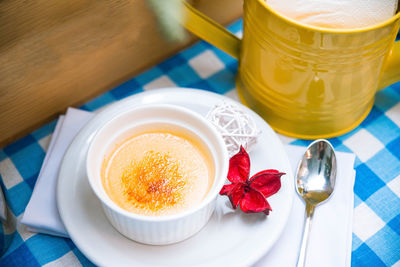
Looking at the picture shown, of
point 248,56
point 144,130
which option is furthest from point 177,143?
point 248,56

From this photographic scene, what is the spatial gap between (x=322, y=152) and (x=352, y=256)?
0.16 meters

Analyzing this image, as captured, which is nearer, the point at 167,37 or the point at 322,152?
the point at 322,152

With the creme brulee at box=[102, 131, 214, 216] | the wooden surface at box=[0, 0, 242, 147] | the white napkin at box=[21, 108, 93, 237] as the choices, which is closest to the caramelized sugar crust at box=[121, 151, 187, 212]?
the creme brulee at box=[102, 131, 214, 216]

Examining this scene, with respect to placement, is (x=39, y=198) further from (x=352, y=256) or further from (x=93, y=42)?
(x=352, y=256)

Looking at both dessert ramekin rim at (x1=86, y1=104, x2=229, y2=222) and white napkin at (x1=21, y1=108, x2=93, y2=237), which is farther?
white napkin at (x1=21, y1=108, x2=93, y2=237)

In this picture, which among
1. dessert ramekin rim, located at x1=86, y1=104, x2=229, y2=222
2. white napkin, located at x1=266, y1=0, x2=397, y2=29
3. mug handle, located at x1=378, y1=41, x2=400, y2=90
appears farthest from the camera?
mug handle, located at x1=378, y1=41, x2=400, y2=90

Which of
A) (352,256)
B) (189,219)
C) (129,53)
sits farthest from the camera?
(129,53)

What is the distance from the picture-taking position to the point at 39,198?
0.67 metres

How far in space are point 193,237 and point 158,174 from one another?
101 mm

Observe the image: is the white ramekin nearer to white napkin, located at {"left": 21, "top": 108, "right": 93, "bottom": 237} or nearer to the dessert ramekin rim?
the dessert ramekin rim

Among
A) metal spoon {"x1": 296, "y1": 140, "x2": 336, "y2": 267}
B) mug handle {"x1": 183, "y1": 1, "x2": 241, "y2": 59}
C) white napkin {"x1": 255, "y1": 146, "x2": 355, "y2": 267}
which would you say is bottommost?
white napkin {"x1": 255, "y1": 146, "x2": 355, "y2": 267}

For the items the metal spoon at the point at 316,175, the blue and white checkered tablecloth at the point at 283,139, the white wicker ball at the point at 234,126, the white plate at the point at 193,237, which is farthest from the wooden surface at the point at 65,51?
the metal spoon at the point at 316,175

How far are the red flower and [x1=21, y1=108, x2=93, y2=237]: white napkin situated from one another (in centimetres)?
24

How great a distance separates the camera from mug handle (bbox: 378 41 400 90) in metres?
0.75
